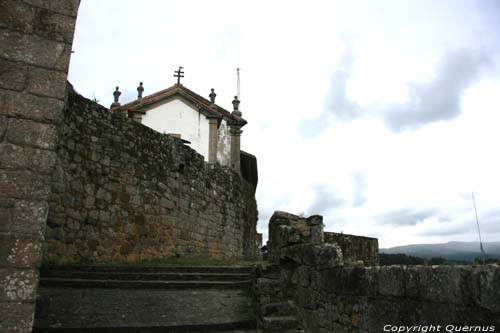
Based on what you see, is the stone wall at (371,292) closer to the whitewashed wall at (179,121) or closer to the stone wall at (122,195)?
the stone wall at (122,195)

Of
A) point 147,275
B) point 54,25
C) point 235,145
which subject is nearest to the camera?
point 54,25

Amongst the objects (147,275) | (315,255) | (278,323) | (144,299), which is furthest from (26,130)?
(147,275)

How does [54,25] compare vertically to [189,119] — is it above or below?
below

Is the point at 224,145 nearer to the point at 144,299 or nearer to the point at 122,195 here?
the point at 122,195

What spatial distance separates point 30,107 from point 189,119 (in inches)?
735

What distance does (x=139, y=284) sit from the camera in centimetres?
709

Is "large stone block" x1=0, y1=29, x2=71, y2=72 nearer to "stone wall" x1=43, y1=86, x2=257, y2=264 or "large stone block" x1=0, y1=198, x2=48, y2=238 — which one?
"large stone block" x1=0, y1=198, x2=48, y2=238

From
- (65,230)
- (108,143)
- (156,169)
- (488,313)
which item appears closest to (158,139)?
(156,169)

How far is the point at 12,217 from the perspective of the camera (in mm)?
2943

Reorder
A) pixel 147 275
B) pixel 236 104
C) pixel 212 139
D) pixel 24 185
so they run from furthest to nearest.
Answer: pixel 236 104 < pixel 212 139 < pixel 147 275 < pixel 24 185

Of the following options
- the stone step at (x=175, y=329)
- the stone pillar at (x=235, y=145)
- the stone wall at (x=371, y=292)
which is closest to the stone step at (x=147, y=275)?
the stone wall at (x=371, y=292)

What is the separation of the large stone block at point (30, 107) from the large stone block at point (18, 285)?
1.10 m

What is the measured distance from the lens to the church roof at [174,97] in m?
21.7

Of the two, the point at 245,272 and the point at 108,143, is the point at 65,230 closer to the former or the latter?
the point at 108,143
